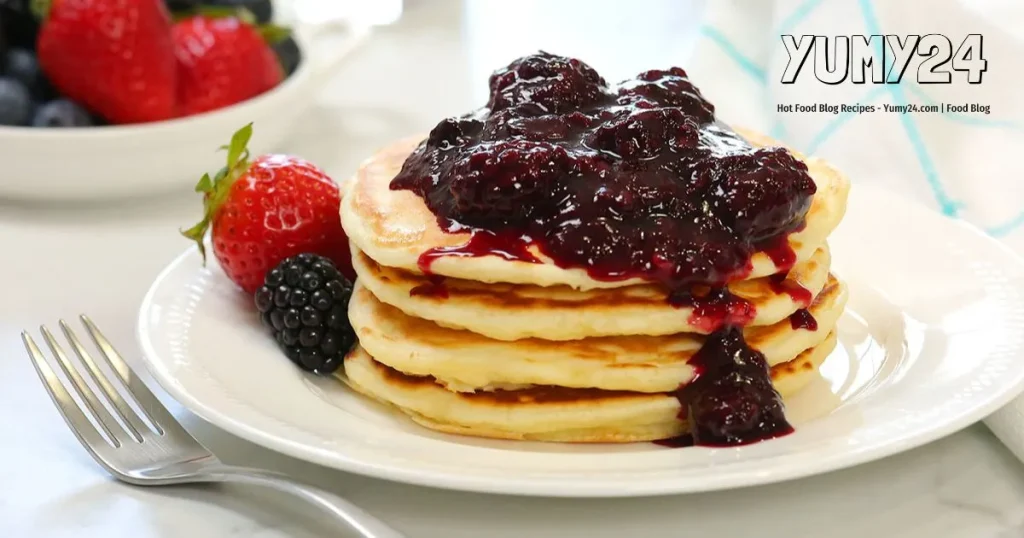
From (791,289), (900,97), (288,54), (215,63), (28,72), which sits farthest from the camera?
(288,54)

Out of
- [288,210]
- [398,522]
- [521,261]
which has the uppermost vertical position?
[521,261]

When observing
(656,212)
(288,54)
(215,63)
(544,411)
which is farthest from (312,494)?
(288,54)

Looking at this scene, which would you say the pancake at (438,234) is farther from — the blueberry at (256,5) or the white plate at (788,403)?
the blueberry at (256,5)

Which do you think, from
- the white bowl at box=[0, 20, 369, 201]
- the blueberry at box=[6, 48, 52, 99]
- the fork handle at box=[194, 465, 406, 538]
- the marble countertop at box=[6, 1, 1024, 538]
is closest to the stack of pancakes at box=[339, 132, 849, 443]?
the marble countertop at box=[6, 1, 1024, 538]

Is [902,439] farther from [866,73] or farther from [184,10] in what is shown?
[184,10]

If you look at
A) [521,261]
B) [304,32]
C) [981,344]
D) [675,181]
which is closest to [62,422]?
[521,261]

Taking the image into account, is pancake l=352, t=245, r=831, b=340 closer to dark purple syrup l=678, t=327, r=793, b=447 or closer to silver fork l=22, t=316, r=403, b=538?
dark purple syrup l=678, t=327, r=793, b=447

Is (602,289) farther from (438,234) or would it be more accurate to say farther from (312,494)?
(312,494)
